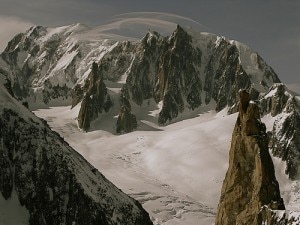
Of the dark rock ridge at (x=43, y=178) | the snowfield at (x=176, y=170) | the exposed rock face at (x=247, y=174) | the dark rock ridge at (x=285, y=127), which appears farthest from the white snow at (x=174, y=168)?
the exposed rock face at (x=247, y=174)

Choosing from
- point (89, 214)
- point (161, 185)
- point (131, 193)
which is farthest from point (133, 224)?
point (161, 185)

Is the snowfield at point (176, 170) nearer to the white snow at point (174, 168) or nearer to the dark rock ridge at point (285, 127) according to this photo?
the white snow at point (174, 168)

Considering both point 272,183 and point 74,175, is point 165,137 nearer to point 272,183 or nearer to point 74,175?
point 74,175

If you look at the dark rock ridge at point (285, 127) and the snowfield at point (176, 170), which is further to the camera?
the dark rock ridge at point (285, 127)

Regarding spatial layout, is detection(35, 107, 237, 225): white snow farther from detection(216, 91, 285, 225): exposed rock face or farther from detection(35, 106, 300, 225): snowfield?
detection(216, 91, 285, 225): exposed rock face

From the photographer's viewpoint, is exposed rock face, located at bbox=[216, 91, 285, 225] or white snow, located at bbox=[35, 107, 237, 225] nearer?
exposed rock face, located at bbox=[216, 91, 285, 225]

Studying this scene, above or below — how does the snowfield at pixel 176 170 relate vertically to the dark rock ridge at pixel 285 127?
below

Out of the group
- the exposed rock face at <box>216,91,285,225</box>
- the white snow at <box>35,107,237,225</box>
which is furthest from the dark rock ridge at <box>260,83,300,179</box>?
the exposed rock face at <box>216,91,285,225</box>
